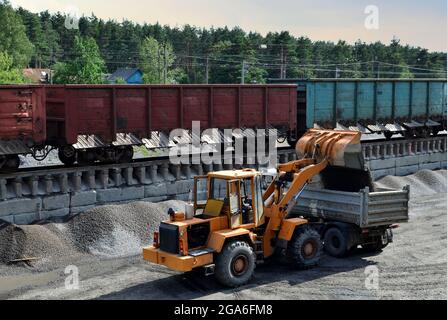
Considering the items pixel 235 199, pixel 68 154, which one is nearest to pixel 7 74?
pixel 68 154

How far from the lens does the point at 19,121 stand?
49.5ft

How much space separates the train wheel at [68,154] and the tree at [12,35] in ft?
147

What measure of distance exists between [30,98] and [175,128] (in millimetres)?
4766

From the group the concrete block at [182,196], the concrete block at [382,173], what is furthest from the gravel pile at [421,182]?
the concrete block at [182,196]

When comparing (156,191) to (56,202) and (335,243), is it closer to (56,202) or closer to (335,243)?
(56,202)

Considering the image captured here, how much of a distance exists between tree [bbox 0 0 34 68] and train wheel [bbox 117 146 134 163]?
45.2m

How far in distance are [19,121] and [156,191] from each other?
4578 mm

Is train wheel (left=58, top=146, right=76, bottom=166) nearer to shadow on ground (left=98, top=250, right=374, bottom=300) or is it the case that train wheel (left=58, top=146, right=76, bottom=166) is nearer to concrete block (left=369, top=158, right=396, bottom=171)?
shadow on ground (left=98, top=250, right=374, bottom=300)

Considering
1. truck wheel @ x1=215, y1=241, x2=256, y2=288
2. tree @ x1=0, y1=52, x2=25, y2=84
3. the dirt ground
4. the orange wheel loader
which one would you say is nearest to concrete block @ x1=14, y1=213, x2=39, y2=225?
the dirt ground

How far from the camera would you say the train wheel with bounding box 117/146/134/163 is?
17281 mm

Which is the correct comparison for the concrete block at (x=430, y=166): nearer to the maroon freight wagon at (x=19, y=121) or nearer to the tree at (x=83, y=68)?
the maroon freight wagon at (x=19, y=121)

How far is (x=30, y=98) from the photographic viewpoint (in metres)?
15.3
